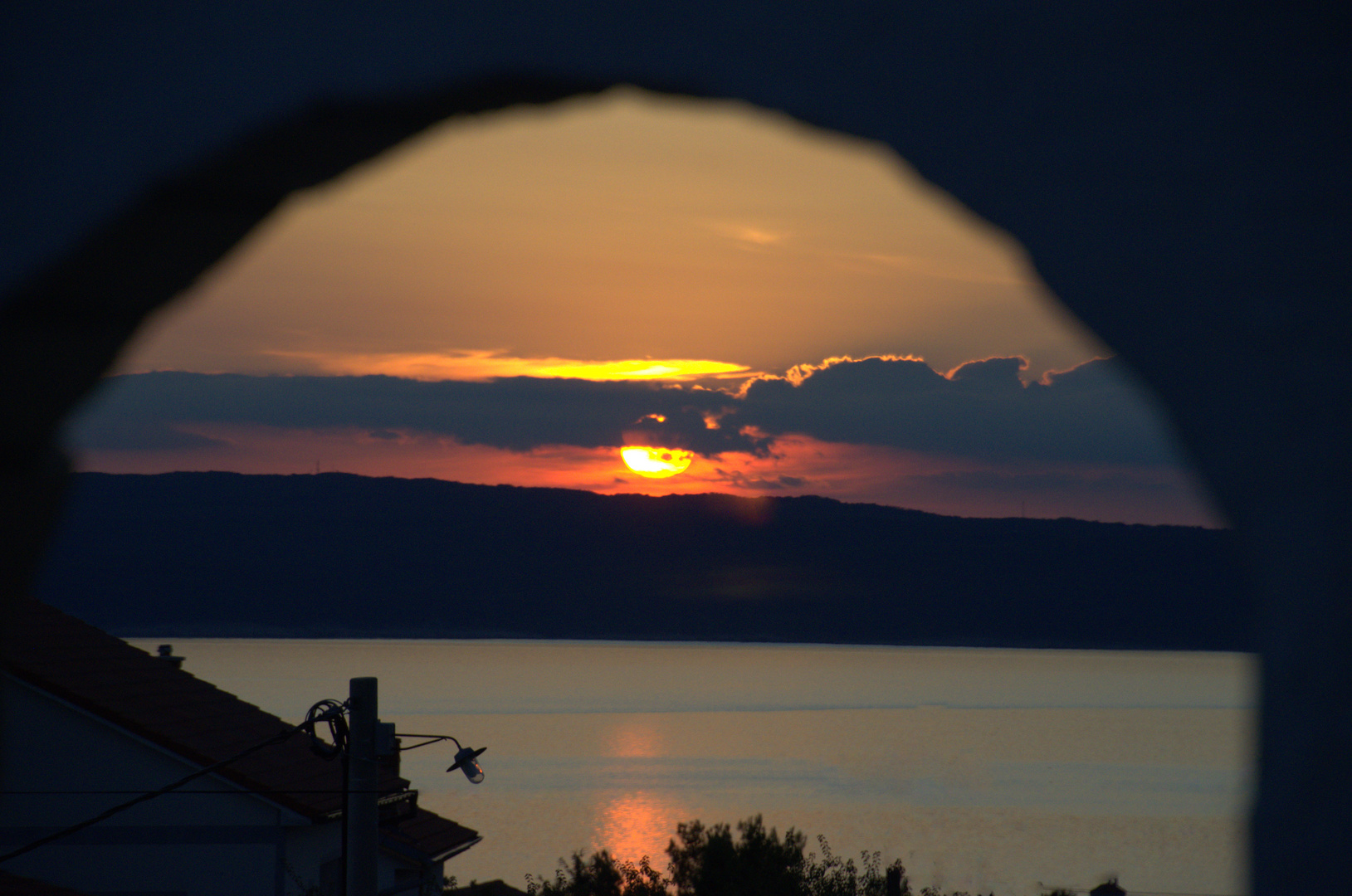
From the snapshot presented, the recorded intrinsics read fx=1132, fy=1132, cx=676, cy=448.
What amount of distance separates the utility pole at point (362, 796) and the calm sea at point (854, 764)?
628 centimetres

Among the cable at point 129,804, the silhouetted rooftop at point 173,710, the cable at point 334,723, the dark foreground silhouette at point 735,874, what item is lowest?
the dark foreground silhouette at point 735,874

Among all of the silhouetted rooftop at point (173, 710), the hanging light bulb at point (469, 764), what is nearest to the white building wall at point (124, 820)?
the silhouetted rooftop at point (173, 710)

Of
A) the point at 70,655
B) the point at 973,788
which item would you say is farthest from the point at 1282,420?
the point at 973,788

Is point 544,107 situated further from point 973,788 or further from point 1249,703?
point 973,788

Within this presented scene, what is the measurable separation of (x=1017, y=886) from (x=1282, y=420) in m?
51.4

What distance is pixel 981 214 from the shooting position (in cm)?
167

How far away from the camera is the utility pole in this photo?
25.8ft

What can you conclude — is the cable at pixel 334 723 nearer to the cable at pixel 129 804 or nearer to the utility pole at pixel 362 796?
the cable at pixel 129 804

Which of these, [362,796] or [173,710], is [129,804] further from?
[173,710]

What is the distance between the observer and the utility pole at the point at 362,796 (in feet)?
25.8

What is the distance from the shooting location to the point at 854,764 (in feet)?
269

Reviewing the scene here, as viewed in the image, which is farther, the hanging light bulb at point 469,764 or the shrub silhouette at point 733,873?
the shrub silhouette at point 733,873

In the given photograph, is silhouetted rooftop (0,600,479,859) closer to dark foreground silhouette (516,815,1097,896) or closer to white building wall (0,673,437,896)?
white building wall (0,673,437,896)

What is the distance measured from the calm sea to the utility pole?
247 inches
